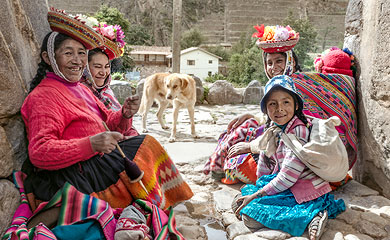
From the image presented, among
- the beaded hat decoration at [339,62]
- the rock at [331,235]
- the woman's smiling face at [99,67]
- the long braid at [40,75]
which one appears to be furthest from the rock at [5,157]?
the beaded hat decoration at [339,62]

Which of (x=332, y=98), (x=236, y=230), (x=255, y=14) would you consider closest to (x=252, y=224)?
(x=236, y=230)

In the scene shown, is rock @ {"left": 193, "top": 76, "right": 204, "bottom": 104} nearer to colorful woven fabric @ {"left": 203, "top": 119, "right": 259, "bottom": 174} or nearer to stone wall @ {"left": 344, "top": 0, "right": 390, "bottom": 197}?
colorful woven fabric @ {"left": 203, "top": 119, "right": 259, "bottom": 174}

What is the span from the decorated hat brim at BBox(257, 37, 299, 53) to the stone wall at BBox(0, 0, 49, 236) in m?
2.12

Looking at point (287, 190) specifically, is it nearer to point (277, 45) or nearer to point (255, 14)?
point (277, 45)

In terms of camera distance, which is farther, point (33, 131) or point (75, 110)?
point (75, 110)

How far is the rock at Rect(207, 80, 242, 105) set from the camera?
388 inches

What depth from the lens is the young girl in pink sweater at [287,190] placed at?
2.15 meters

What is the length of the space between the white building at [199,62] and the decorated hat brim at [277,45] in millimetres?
18125

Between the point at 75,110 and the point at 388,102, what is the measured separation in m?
2.35

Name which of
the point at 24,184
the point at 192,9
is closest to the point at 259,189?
the point at 24,184

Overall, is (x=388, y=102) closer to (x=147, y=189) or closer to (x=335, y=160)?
(x=335, y=160)

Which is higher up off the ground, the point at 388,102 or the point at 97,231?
the point at 388,102

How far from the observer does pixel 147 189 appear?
2.22m

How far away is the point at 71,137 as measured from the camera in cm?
190
